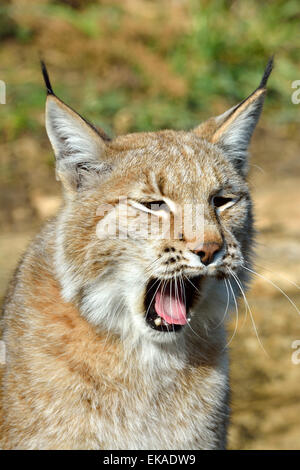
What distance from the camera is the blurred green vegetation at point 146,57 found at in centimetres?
Result: 988

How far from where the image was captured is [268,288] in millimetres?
7254

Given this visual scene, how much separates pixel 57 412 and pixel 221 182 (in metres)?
1.60

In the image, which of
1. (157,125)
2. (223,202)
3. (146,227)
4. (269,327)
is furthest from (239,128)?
(157,125)

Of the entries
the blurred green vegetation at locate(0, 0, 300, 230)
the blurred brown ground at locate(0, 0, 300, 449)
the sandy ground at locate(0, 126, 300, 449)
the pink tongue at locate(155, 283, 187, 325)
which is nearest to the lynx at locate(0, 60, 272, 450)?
the pink tongue at locate(155, 283, 187, 325)

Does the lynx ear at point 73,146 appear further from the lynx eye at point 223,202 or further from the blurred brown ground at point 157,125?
the blurred brown ground at point 157,125

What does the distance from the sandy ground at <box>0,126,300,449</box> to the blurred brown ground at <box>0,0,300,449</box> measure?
10 millimetres

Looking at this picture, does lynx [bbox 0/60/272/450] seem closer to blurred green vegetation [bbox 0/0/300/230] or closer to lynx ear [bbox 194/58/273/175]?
lynx ear [bbox 194/58/273/175]

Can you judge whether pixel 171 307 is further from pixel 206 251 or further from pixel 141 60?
pixel 141 60

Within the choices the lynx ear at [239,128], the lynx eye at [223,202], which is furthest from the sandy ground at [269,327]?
the lynx eye at [223,202]

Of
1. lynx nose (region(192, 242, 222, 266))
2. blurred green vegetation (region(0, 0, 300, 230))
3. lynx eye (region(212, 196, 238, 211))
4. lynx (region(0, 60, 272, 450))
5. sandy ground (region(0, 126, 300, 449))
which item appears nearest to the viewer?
lynx nose (region(192, 242, 222, 266))

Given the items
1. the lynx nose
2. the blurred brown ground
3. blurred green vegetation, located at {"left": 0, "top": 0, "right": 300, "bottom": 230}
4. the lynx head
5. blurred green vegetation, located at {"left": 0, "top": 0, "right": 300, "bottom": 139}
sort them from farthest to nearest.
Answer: blurred green vegetation, located at {"left": 0, "top": 0, "right": 300, "bottom": 139} < blurred green vegetation, located at {"left": 0, "top": 0, "right": 300, "bottom": 230} < the blurred brown ground < the lynx head < the lynx nose

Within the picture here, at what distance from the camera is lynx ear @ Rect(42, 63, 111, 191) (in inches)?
143

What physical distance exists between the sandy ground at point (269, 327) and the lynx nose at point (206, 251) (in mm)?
1133

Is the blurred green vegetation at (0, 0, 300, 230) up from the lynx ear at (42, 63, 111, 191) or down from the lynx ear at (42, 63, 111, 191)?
up
